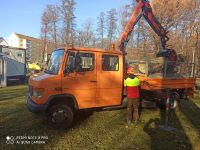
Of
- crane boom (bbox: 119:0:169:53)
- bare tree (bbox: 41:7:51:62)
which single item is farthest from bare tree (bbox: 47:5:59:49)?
crane boom (bbox: 119:0:169:53)

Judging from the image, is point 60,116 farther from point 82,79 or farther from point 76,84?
point 82,79

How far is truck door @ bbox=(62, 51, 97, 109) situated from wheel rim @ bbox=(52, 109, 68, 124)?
1.90 feet

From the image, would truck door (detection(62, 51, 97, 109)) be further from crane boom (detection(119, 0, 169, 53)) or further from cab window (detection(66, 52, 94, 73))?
crane boom (detection(119, 0, 169, 53))

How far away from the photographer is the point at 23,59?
21703 mm

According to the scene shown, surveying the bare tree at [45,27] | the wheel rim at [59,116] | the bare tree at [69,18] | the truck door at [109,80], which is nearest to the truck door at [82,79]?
the truck door at [109,80]

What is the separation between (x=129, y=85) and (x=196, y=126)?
8.81 ft

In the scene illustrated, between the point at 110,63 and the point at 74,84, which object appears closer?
the point at 74,84

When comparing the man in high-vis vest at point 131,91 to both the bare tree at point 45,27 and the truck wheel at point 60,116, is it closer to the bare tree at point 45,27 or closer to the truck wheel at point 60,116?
the truck wheel at point 60,116

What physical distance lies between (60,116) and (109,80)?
2045 mm

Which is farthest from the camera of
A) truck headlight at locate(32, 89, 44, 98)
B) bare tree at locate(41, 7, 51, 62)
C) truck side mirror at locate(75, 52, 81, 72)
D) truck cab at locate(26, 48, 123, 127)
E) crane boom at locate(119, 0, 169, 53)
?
bare tree at locate(41, 7, 51, 62)

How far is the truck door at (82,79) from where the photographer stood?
720 cm

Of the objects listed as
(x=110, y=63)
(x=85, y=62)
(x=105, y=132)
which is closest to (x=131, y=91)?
(x=110, y=63)

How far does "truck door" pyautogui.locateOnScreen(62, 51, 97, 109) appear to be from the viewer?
7.20 m

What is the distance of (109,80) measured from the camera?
7984mm
